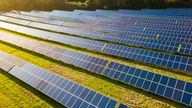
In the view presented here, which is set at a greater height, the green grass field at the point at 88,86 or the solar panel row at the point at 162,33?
the green grass field at the point at 88,86

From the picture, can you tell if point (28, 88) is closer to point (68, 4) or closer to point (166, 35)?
point (166, 35)

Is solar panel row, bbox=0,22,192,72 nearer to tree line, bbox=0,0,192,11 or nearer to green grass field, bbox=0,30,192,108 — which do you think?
green grass field, bbox=0,30,192,108

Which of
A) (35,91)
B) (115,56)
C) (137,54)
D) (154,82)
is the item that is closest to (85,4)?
(115,56)

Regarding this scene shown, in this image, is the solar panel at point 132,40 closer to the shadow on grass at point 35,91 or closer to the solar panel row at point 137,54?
Result: the solar panel row at point 137,54

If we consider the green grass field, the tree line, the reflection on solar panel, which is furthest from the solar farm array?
the tree line

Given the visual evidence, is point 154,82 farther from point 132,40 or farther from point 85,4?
point 85,4

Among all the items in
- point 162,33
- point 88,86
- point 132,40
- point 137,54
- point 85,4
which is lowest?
point 85,4

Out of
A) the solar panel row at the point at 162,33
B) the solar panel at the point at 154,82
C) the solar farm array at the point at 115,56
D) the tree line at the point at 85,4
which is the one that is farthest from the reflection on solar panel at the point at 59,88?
the tree line at the point at 85,4
